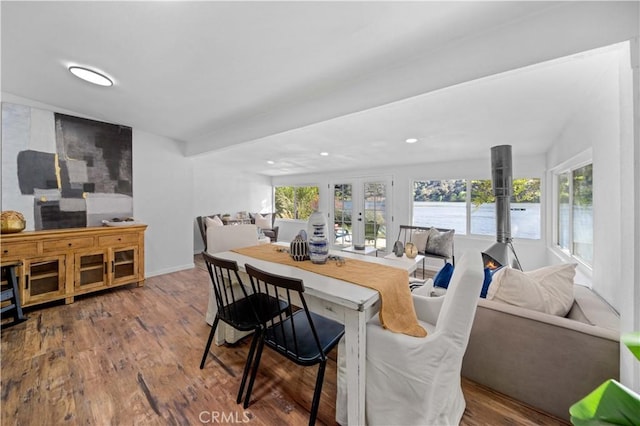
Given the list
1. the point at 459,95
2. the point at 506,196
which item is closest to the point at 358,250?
the point at 506,196

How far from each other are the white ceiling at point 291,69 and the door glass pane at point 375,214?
7.85 feet

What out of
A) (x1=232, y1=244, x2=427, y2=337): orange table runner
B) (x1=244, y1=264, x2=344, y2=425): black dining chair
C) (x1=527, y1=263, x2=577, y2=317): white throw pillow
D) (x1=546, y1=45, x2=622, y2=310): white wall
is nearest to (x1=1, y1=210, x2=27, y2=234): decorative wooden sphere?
(x1=232, y1=244, x2=427, y2=337): orange table runner

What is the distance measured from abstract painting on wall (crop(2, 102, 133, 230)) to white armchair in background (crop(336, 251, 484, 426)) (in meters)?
3.86

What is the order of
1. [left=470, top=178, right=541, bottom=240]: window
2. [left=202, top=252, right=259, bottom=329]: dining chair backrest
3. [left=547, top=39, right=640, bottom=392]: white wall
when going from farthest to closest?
[left=470, top=178, right=541, bottom=240]: window < [left=202, top=252, right=259, bottom=329]: dining chair backrest < [left=547, top=39, right=640, bottom=392]: white wall

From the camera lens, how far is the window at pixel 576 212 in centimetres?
219

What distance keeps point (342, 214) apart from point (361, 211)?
0.57 meters

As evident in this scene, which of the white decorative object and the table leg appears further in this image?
the white decorative object

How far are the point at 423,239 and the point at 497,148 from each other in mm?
1827

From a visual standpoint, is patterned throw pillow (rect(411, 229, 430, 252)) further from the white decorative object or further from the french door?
the white decorative object

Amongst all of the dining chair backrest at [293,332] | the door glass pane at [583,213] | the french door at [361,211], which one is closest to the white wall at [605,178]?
the door glass pane at [583,213]

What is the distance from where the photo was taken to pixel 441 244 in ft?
12.8

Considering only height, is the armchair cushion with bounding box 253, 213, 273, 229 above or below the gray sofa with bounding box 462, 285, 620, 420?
above

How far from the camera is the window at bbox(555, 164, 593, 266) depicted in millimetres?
2193

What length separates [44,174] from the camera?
2.86 meters
